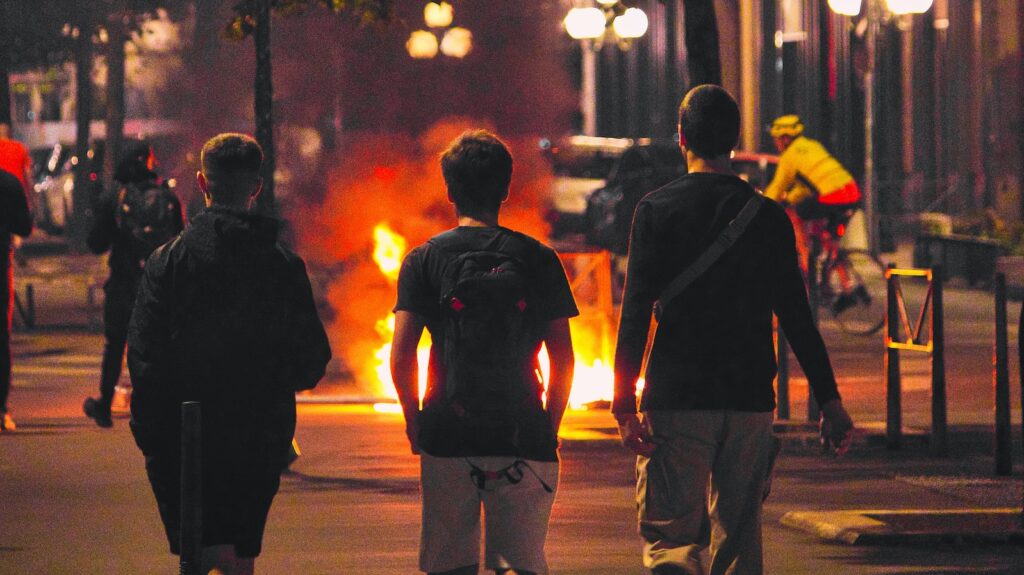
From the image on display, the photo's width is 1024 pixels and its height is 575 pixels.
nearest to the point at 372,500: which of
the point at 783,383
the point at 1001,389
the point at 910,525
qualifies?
the point at 910,525

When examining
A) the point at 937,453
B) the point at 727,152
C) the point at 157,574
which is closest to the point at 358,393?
the point at 937,453

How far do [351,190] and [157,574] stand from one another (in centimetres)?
1420

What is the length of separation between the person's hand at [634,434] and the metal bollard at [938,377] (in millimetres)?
5671

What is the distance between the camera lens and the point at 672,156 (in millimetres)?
32594

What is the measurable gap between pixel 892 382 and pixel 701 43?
86.1 inches

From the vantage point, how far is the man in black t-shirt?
573 centimetres

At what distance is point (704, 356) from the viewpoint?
5.96m

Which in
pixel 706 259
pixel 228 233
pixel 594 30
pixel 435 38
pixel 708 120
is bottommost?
pixel 706 259

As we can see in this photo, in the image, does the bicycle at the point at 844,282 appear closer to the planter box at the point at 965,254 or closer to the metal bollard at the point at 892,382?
the planter box at the point at 965,254

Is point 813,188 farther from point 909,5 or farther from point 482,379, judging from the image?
point 482,379

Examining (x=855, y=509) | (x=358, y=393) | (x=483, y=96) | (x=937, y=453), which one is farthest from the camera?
(x=483, y=96)

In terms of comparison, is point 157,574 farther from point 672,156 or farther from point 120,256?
point 672,156

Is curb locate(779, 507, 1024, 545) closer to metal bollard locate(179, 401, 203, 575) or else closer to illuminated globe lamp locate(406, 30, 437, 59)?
metal bollard locate(179, 401, 203, 575)

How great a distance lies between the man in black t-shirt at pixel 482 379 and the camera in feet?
18.8
